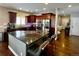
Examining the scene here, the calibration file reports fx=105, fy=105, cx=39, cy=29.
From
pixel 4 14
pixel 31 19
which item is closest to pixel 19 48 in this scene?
pixel 31 19

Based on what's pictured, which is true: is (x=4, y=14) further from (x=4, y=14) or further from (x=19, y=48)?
(x=19, y=48)

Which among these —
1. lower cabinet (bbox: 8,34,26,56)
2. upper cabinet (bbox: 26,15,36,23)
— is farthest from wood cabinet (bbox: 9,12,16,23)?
lower cabinet (bbox: 8,34,26,56)

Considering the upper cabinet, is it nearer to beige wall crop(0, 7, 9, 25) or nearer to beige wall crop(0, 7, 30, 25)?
beige wall crop(0, 7, 30, 25)

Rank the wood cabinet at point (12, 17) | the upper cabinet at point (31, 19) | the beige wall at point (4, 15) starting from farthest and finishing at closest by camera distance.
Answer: the upper cabinet at point (31, 19) → the wood cabinet at point (12, 17) → the beige wall at point (4, 15)

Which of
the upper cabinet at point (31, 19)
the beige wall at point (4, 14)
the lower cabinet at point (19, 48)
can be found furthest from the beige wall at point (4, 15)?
the lower cabinet at point (19, 48)

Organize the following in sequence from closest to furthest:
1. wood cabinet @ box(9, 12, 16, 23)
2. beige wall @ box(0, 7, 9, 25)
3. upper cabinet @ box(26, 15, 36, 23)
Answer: beige wall @ box(0, 7, 9, 25)
wood cabinet @ box(9, 12, 16, 23)
upper cabinet @ box(26, 15, 36, 23)

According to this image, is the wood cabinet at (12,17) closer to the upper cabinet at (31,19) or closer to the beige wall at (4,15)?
the beige wall at (4,15)

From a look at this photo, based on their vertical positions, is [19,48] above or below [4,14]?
below

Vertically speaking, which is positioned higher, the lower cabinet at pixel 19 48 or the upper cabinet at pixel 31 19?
the upper cabinet at pixel 31 19

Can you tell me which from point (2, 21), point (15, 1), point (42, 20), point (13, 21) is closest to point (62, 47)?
point (42, 20)

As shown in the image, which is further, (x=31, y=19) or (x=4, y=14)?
(x=31, y=19)

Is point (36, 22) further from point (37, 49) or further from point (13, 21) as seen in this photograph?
point (37, 49)

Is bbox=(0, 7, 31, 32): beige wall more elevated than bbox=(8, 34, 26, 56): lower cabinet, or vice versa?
bbox=(0, 7, 31, 32): beige wall

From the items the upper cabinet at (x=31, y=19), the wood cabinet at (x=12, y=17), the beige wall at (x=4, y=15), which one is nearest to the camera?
the beige wall at (x=4, y=15)
